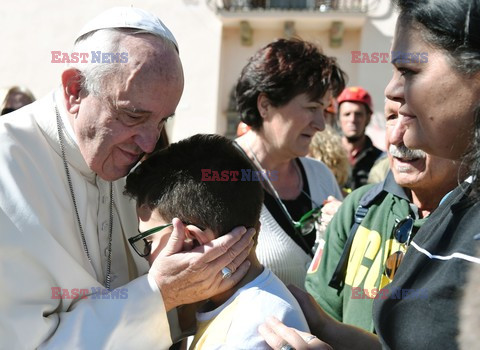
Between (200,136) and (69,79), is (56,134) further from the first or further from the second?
(200,136)

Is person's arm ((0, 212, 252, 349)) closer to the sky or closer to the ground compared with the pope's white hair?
closer to the ground

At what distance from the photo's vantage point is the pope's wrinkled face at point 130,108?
2.01m

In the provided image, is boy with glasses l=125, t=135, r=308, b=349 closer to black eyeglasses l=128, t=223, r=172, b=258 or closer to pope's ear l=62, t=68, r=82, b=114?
black eyeglasses l=128, t=223, r=172, b=258

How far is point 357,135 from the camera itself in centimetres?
625

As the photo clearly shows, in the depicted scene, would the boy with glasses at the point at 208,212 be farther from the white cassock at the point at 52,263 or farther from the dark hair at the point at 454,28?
the dark hair at the point at 454,28

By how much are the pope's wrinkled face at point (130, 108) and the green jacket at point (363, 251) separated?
0.94m

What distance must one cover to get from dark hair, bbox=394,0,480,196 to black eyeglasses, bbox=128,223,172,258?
99cm

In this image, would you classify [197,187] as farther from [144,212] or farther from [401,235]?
[401,235]

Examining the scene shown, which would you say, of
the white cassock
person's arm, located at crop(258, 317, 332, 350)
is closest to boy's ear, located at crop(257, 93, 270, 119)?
the white cassock

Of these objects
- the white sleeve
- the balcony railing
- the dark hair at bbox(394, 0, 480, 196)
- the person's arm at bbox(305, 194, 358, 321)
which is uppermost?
the dark hair at bbox(394, 0, 480, 196)

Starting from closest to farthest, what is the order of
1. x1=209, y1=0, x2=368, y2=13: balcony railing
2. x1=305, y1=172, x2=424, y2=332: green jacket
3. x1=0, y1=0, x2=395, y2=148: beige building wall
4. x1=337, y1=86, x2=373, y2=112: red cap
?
x1=305, y1=172, x2=424, y2=332: green jacket, x1=337, y1=86, x2=373, y2=112: red cap, x1=0, y1=0, x2=395, y2=148: beige building wall, x1=209, y1=0, x2=368, y2=13: balcony railing

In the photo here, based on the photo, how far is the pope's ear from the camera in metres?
2.10

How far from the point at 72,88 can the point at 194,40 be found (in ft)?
42.3

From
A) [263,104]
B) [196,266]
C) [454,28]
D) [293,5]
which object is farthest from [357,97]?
[293,5]
